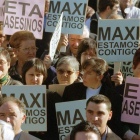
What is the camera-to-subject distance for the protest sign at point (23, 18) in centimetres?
969

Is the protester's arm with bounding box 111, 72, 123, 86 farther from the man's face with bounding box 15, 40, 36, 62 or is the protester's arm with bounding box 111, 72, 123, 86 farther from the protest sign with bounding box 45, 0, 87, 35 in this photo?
the protest sign with bounding box 45, 0, 87, 35

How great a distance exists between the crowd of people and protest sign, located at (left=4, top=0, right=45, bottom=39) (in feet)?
0.66

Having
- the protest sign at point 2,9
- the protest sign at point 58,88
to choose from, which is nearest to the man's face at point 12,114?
the protest sign at point 58,88

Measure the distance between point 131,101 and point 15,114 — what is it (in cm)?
137

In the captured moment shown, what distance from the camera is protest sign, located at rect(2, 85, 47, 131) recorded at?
778cm

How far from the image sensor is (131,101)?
25.1ft

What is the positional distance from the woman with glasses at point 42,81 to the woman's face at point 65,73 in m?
0.26

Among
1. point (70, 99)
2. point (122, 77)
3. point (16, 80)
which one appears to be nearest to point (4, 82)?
point (16, 80)

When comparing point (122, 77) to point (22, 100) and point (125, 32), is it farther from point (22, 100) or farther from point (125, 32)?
point (22, 100)

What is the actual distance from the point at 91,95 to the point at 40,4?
225 cm

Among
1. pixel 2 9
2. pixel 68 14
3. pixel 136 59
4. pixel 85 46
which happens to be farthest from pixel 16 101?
pixel 2 9

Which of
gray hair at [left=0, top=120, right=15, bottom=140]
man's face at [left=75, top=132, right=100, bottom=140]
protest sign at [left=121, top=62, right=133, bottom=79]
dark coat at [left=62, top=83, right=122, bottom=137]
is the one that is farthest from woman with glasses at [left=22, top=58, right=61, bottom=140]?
gray hair at [left=0, top=120, right=15, bottom=140]

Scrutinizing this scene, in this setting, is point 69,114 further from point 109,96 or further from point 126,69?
point 126,69

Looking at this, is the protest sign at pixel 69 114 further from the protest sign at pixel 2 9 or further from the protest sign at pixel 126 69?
the protest sign at pixel 2 9
